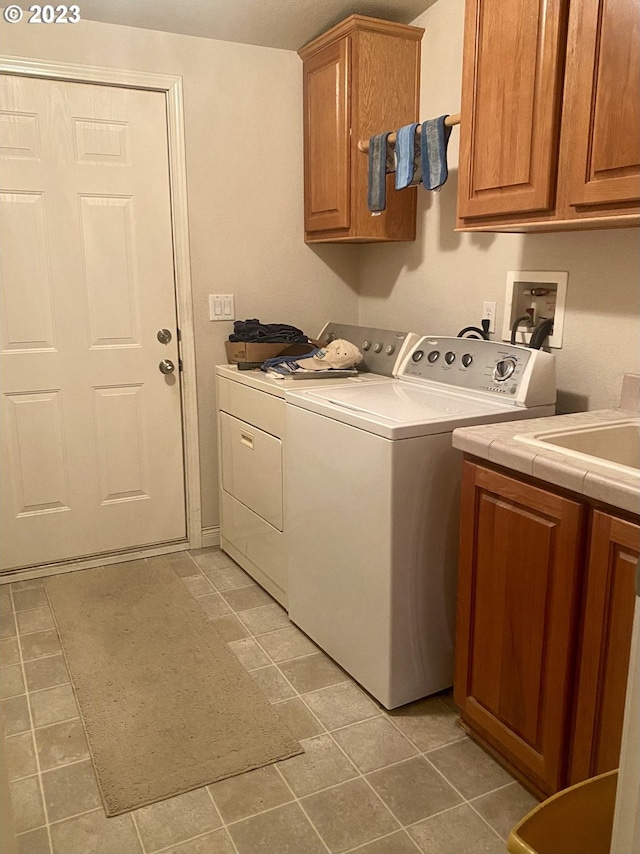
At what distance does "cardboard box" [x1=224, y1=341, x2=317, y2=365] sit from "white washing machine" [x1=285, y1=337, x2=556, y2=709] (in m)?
0.64

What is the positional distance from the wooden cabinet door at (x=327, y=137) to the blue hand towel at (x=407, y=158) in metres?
0.38

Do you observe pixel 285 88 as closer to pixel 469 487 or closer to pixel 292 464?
pixel 292 464

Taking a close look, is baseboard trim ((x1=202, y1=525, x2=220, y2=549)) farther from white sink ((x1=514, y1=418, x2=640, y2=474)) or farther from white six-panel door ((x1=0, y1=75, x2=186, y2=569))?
white sink ((x1=514, y1=418, x2=640, y2=474))

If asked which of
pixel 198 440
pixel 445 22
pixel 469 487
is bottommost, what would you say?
pixel 198 440

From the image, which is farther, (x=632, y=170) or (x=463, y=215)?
(x=463, y=215)

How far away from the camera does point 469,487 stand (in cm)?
176

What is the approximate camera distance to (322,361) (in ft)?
9.19

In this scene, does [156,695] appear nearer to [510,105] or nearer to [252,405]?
[252,405]

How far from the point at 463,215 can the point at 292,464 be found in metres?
1.00

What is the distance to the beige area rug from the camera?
181cm

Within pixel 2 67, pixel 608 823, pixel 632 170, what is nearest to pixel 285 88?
pixel 2 67

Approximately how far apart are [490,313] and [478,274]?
0.54 ft

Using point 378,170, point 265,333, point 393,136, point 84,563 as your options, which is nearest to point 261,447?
point 265,333

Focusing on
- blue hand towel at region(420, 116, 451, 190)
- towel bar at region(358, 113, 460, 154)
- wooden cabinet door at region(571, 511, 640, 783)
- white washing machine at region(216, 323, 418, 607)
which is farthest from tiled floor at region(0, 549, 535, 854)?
towel bar at region(358, 113, 460, 154)
